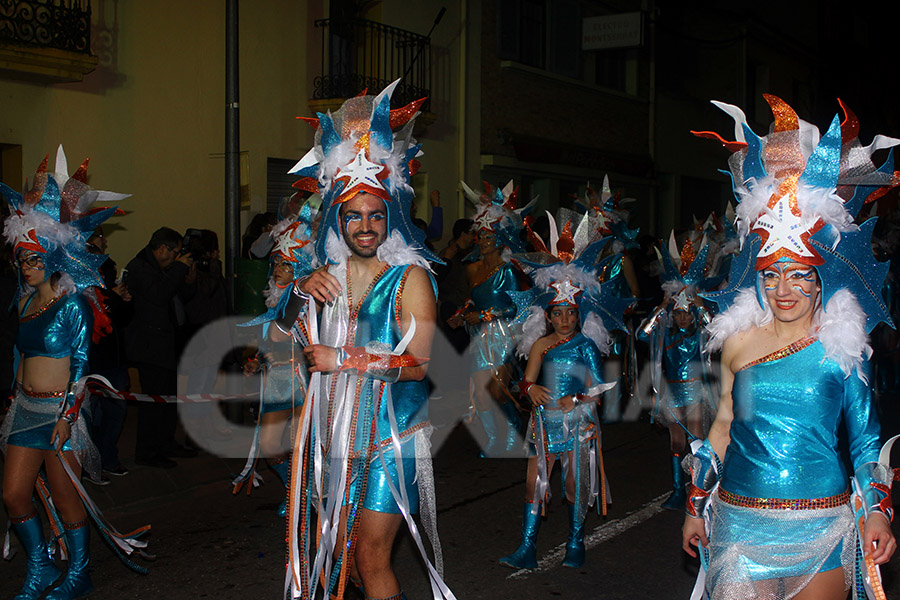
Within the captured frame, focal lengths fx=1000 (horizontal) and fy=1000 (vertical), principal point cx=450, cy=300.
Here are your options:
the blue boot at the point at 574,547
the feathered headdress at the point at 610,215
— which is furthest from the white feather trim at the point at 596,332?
the feathered headdress at the point at 610,215

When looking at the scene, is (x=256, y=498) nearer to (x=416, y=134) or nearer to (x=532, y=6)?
(x=416, y=134)

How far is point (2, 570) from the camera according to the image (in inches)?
226

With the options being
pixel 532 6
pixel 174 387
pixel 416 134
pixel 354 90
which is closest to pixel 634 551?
pixel 174 387

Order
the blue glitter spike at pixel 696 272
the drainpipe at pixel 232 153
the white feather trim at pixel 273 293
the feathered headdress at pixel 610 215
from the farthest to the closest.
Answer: the feathered headdress at pixel 610 215, the drainpipe at pixel 232 153, the blue glitter spike at pixel 696 272, the white feather trim at pixel 273 293

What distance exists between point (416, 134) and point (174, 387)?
8.48m

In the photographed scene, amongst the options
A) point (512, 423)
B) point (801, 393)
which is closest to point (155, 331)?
point (512, 423)

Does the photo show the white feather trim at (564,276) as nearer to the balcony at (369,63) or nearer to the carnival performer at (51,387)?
the carnival performer at (51,387)

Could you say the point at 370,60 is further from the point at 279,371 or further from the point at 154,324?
the point at 279,371

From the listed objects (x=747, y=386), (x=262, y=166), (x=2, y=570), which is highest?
(x=262, y=166)

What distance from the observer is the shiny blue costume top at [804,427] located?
11.2ft

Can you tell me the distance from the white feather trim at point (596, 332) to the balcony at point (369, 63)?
8.29m

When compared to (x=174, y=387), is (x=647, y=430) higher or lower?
lower

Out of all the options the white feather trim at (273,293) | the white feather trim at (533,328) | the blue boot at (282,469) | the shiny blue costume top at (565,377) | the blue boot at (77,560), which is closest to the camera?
the blue boot at (77,560)

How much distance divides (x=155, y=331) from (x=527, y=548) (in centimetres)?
393
